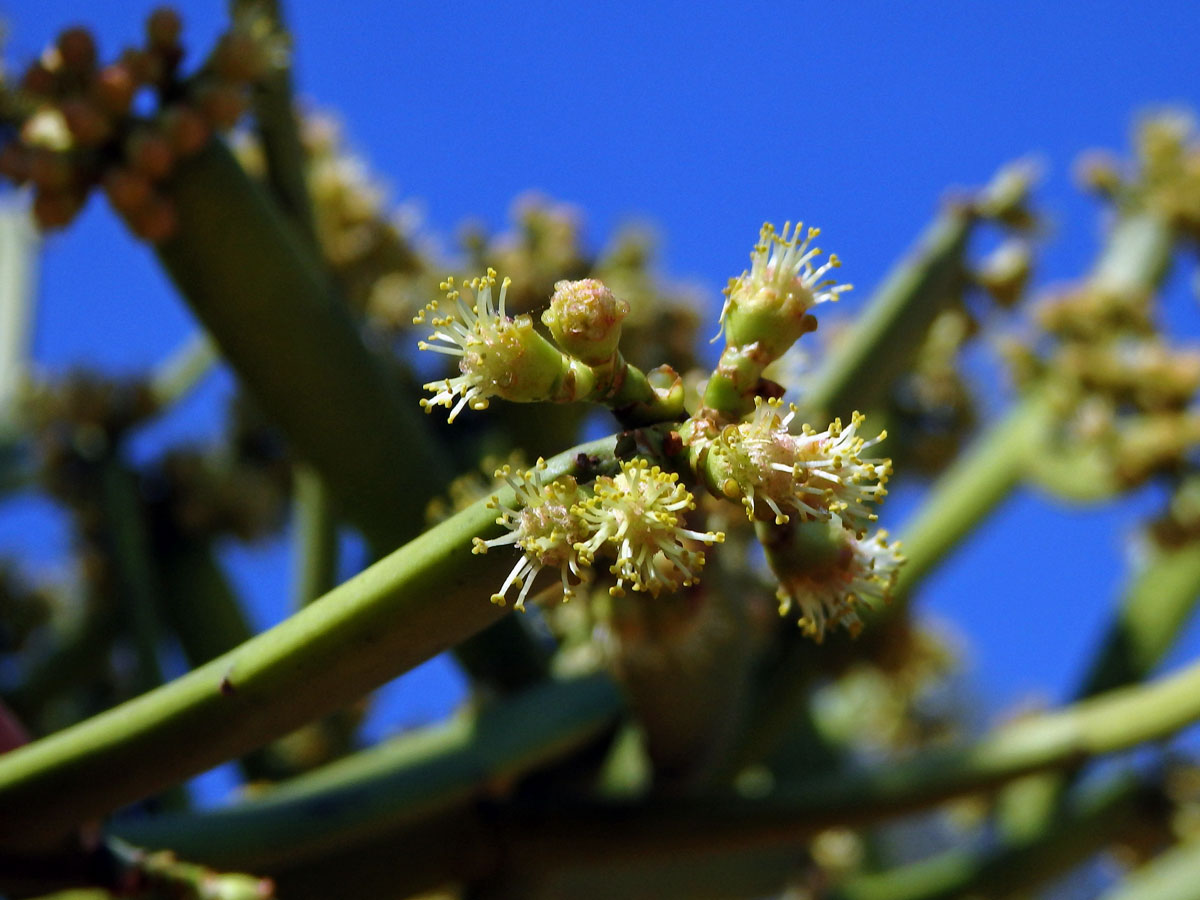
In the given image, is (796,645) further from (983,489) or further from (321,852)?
(321,852)

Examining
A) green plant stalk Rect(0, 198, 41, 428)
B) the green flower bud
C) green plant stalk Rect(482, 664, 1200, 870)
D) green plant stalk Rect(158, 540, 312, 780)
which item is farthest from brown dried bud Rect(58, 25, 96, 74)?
green plant stalk Rect(0, 198, 41, 428)

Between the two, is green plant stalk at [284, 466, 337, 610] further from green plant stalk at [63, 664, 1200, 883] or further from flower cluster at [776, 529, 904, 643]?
flower cluster at [776, 529, 904, 643]

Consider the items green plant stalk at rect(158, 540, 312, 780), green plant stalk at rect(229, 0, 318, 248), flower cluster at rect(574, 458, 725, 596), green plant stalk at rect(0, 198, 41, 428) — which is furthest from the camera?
green plant stalk at rect(0, 198, 41, 428)

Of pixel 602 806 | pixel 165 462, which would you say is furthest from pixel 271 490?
pixel 602 806

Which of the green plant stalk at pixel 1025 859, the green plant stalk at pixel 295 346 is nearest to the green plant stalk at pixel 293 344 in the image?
the green plant stalk at pixel 295 346

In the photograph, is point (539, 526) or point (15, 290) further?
point (15, 290)

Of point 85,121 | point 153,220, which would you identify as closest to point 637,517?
point 153,220

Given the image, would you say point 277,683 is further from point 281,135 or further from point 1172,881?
point 1172,881
